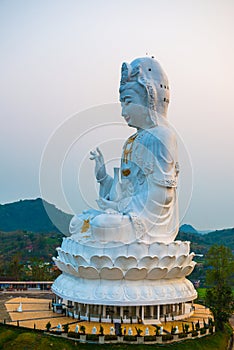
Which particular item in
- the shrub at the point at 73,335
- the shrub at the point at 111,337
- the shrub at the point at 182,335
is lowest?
the shrub at the point at 182,335

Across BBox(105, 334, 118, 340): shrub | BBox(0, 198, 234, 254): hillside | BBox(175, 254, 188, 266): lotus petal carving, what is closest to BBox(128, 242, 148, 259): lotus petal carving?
BBox(175, 254, 188, 266): lotus petal carving

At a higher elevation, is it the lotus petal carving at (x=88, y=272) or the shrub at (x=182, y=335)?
the lotus petal carving at (x=88, y=272)

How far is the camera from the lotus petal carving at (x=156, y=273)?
15.4 metres

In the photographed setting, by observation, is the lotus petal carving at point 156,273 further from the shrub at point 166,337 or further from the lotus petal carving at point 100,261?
the shrub at point 166,337

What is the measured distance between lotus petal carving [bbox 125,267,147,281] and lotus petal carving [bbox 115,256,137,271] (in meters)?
0.14

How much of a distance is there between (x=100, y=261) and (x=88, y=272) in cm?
59

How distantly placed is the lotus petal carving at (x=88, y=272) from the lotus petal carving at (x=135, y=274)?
1.00m

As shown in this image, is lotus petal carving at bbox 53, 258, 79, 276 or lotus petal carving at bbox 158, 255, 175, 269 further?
lotus petal carving at bbox 53, 258, 79, 276

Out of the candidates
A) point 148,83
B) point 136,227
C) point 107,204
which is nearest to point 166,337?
point 136,227

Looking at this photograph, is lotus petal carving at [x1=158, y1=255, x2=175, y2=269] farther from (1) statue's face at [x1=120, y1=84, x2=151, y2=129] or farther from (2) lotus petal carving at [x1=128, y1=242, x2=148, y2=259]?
(1) statue's face at [x1=120, y1=84, x2=151, y2=129]

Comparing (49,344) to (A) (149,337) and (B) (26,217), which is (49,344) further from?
(B) (26,217)

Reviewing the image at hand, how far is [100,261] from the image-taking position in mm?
15250

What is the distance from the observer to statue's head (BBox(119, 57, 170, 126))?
18.3m

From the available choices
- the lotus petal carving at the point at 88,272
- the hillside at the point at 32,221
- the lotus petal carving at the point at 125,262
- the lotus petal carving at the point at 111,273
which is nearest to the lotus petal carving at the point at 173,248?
the lotus petal carving at the point at 125,262
